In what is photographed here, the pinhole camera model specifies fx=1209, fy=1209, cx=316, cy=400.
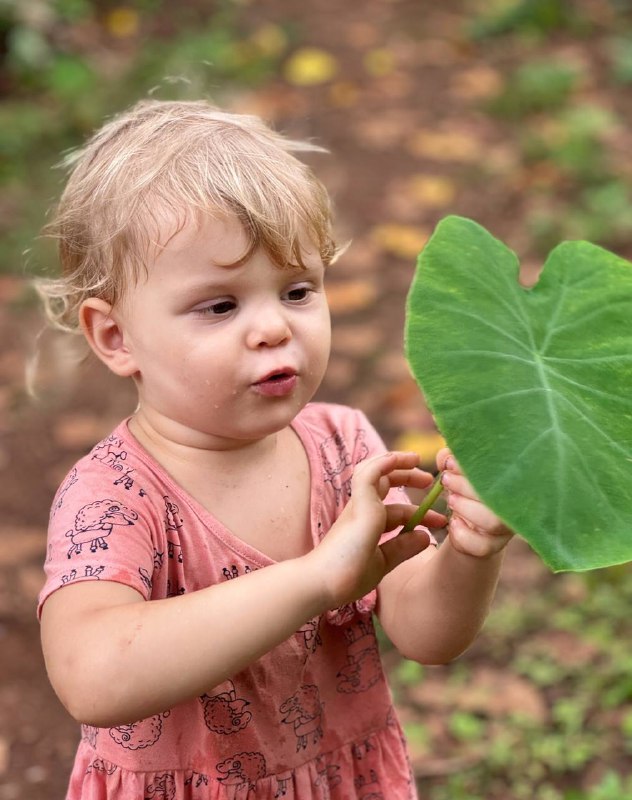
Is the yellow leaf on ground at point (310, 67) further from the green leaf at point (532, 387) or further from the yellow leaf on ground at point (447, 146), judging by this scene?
the green leaf at point (532, 387)

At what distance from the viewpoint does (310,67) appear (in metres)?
5.52

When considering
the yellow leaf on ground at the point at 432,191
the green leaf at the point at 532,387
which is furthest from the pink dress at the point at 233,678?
the yellow leaf on ground at the point at 432,191

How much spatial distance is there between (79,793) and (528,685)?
1.36 m

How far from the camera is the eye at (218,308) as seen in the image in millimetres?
1381

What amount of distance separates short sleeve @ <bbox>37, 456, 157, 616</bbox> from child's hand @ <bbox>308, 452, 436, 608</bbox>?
0.20 metres

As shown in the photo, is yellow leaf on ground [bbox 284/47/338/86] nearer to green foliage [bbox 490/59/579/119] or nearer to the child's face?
green foliage [bbox 490/59/579/119]

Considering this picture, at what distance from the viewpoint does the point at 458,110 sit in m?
5.19

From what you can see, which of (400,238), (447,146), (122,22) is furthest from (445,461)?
(122,22)

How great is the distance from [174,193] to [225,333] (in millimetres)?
170

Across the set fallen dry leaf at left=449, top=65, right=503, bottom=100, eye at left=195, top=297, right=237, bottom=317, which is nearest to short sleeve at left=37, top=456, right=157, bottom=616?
eye at left=195, top=297, right=237, bottom=317

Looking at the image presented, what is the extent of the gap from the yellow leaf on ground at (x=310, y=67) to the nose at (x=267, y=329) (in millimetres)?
4243

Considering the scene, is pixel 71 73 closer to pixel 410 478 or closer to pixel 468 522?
pixel 410 478

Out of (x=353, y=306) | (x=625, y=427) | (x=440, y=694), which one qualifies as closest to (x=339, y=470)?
(x=625, y=427)

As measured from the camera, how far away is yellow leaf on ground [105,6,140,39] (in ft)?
18.8
